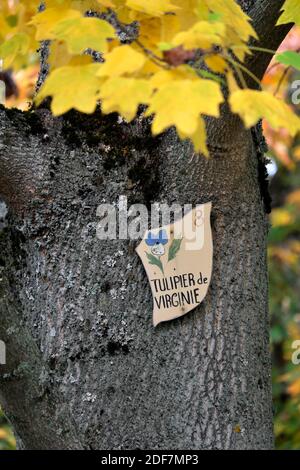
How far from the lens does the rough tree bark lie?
1.62 meters

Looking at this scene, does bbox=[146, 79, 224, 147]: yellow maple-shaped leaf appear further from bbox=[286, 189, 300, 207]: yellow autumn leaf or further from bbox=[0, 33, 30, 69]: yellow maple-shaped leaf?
bbox=[286, 189, 300, 207]: yellow autumn leaf

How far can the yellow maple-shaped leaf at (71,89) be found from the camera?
115 centimetres

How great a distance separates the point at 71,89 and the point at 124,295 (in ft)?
2.24

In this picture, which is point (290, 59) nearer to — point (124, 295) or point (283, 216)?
point (124, 295)

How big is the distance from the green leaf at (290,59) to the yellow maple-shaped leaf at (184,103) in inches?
9.8

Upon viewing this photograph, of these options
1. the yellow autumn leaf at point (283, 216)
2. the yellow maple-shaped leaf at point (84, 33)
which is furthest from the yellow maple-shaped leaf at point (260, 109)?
the yellow autumn leaf at point (283, 216)

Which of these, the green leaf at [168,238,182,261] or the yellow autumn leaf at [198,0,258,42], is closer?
the yellow autumn leaf at [198,0,258,42]

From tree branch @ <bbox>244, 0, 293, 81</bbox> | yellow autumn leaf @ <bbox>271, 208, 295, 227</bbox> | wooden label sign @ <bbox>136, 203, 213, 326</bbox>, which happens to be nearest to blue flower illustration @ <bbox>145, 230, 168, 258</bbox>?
wooden label sign @ <bbox>136, 203, 213, 326</bbox>

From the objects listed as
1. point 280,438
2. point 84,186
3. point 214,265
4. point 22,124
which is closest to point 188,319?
point 214,265

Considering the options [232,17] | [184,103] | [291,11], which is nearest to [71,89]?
[184,103]

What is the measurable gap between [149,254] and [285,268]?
4601 millimetres

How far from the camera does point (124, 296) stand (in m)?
1.71

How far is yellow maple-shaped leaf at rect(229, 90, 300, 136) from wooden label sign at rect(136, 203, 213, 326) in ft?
1.91

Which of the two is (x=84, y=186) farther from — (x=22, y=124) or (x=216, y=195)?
(x=216, y=195)
